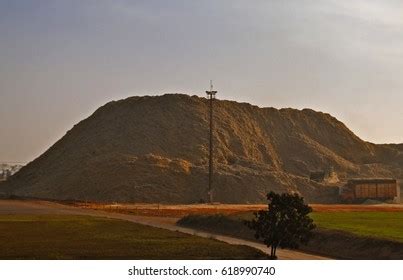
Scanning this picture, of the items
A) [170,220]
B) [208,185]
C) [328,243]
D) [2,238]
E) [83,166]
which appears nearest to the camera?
[2,238]

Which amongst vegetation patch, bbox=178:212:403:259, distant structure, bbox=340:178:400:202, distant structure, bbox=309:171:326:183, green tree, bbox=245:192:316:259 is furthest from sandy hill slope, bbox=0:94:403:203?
green tree, bbox=245:192:316:259

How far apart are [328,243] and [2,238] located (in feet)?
56.5

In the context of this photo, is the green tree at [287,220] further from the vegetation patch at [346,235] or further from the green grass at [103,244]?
the vegetation patch at [346,235]

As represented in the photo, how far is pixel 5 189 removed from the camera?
116 metres

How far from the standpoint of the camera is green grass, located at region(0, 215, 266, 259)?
29.1 metres

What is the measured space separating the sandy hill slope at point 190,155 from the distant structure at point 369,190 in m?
3.53

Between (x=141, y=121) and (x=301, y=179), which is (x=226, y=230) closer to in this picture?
(x=301, y=179)

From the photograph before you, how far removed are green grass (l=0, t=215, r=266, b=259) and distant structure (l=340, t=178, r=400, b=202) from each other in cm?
5515

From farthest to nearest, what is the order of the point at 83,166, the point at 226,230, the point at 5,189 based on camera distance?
1. the point at 5,189
2. the point at 83,166
3. the point at 226,230

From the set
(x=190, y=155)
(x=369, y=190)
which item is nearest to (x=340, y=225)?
(x=369, y=190)

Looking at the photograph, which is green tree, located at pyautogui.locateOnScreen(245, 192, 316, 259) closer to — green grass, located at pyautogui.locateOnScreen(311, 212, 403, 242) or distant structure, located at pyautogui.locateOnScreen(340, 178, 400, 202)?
green grass, located at pyautogui.locateOnScreen(311, 212, 403, 242)

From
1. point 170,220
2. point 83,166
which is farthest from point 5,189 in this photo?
point 170,220

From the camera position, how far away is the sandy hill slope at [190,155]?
94.1 metres

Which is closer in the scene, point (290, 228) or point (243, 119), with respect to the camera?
point (290, 228)
